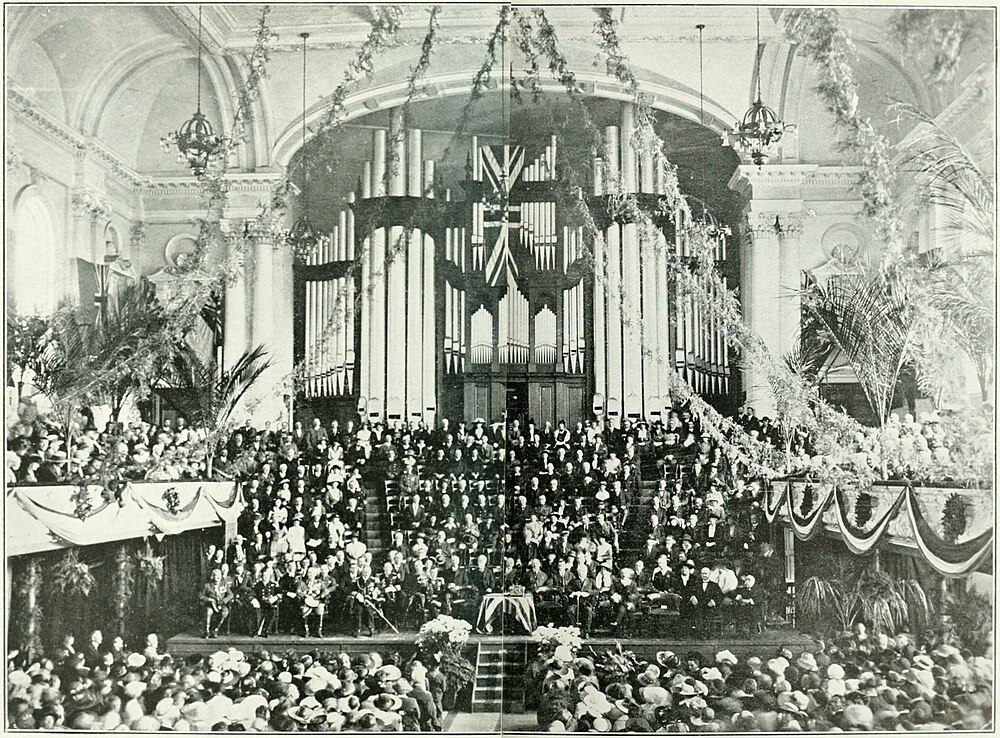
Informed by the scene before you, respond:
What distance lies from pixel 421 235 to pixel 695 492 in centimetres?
264

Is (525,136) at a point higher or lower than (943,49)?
lower

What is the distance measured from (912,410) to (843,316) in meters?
0.79

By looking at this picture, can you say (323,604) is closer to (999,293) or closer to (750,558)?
(750,558)

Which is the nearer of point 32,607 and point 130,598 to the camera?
point 32,607

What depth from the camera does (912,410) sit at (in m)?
5.97

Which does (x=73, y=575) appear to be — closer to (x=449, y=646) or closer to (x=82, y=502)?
(x=82, y=502)

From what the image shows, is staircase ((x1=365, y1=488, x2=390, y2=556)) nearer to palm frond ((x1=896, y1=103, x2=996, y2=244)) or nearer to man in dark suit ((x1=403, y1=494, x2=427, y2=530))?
man in dark suit ((x1=403, y1=494, x2=427, y2=530))

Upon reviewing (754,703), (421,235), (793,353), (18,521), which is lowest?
(754,703)

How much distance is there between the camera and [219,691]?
6004 millimetres

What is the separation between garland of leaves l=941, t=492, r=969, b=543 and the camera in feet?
19.0

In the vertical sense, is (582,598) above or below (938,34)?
below

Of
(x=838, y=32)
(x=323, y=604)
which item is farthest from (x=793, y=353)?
(x=323, y=604)

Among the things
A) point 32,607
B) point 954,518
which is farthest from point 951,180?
point 32,607

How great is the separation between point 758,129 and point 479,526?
3399 millimetres
